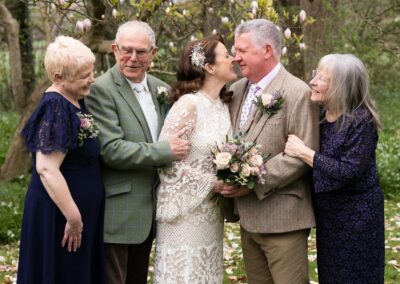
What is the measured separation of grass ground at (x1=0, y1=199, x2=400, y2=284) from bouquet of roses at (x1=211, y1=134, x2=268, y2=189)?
7.59 feet

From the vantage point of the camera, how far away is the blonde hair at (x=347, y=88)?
396cm

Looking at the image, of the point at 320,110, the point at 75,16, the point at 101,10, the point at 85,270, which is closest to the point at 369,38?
the point at 75,16

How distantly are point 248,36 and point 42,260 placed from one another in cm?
178

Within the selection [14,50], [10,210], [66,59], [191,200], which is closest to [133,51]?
[66,59]

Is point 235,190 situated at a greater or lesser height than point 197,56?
lesser

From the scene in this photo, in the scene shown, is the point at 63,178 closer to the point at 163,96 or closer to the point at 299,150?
the point at 163,96

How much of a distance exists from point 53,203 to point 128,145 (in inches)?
22.2

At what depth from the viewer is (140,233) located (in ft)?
14.1

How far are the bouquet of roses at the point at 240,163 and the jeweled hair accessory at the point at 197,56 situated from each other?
1.75 ft

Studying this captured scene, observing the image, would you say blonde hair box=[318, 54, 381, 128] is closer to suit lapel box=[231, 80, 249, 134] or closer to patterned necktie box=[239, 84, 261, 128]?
patterned necktie box=[239, 84, 261, 128]

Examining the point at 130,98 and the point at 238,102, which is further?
the point at 238,102

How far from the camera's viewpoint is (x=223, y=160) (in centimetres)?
396

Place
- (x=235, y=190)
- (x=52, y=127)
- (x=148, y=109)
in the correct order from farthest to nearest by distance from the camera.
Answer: (x=148, y=109)
(x=235, y=190)
(x=52, y=127)

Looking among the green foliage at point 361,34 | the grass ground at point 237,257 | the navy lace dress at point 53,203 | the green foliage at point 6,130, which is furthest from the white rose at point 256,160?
the green foliage at point 361,34
